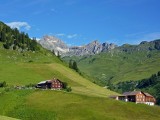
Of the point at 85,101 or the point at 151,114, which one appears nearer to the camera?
the point at 151,114

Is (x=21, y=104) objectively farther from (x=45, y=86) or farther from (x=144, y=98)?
(x=144, y=98)

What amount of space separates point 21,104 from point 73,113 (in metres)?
23.1

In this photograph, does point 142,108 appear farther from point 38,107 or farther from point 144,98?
point 144,98

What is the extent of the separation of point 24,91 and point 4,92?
823 cm

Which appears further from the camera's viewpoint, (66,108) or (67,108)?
(66,108)

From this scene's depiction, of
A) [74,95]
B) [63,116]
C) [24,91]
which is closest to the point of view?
[63,116]

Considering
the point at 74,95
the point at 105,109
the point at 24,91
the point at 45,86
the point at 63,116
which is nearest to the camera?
the point at 63,116

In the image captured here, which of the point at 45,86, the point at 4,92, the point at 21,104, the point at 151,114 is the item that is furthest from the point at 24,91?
the point at 151,114

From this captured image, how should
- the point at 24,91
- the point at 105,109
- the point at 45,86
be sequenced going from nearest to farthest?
the point at 105,109 → the point at 24,91 → the point at 45,86

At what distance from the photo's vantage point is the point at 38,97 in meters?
147

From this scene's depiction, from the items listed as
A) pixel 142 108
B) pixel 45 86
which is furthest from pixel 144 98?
pixel 142 108

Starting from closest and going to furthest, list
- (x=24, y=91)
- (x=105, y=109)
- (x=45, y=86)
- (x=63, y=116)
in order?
(x=63, y=116)
(x=105, y=109)
(x=24, y=91)
(x=45, y=86)

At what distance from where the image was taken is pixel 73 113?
123m

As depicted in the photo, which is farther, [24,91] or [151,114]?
[24,91]
